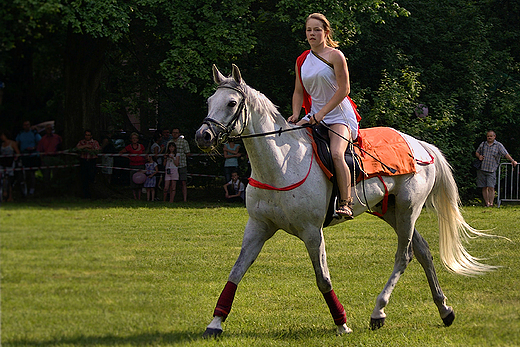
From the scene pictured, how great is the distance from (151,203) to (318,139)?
10467 mm

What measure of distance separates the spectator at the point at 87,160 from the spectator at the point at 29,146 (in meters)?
0.16

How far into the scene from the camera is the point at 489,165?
58.3 ft

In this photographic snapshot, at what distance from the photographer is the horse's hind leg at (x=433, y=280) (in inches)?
232

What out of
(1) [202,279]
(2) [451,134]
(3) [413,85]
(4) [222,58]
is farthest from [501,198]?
(1) [202,279]

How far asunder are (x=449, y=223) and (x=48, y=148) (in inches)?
220

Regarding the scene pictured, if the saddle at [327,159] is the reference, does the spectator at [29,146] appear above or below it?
above

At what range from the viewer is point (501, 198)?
18906 millimetres

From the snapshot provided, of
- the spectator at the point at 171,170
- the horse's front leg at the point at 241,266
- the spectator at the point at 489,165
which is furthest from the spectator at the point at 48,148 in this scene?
the spectator at the point at 489,165

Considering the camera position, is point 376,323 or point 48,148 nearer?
point 48,148

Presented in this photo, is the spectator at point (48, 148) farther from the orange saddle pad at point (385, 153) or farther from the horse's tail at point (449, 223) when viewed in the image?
the horse's tail at point (449, 223)

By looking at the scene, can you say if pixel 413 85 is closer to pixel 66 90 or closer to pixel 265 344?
pixel 265 344

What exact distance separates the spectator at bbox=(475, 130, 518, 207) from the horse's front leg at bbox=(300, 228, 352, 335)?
13.6 metres

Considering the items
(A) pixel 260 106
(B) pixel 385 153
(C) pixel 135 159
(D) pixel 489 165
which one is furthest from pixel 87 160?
(D) pixel 489 165

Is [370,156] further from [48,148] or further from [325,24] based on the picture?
[48,148]
